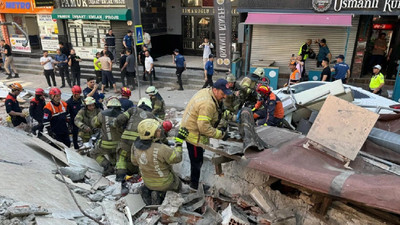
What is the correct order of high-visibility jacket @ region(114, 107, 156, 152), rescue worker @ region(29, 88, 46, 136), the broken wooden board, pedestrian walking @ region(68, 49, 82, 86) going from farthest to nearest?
1. pedestrian walking @ region(68, 49, 82, 86)
2. rescue worker @ region(29, 88, 46, 136)
3. high-visibility jacket @ region(114, 107, 156, 152)
4. the broken wooden board

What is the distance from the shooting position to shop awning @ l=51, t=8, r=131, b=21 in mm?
13117

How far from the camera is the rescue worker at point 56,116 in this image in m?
6.19

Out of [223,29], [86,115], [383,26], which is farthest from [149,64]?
[383,26]

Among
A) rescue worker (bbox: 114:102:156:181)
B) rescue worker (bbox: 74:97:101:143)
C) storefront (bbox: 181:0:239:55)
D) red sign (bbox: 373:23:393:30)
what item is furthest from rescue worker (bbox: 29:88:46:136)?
red sign (bbox: 373:23:393:30)

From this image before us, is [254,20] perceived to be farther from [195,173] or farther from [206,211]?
[206,211]

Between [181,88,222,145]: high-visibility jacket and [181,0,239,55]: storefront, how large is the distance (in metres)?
10.1

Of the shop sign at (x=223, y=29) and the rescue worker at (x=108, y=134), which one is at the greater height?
the shop sign at (x=223, y=29)

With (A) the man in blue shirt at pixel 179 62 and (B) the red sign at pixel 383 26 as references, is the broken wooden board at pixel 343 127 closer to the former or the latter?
(A) the man in blue shirt at pixel 179 62

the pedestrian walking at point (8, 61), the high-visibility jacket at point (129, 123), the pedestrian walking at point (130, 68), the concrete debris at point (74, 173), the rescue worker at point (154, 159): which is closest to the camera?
the rescue worker at point (154, 159)

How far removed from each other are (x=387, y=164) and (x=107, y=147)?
459 centimetres

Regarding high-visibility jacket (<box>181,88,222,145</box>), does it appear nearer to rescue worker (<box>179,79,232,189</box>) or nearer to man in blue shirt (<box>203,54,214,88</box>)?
rescue worker (<box>179,79,232,189</box>)

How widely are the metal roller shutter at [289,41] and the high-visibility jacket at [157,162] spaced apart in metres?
9.23

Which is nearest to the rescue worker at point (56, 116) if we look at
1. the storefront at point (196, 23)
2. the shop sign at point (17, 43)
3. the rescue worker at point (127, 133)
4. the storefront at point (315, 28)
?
the rescue worker at point (127, 133)

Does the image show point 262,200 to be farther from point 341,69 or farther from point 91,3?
point 91,3
